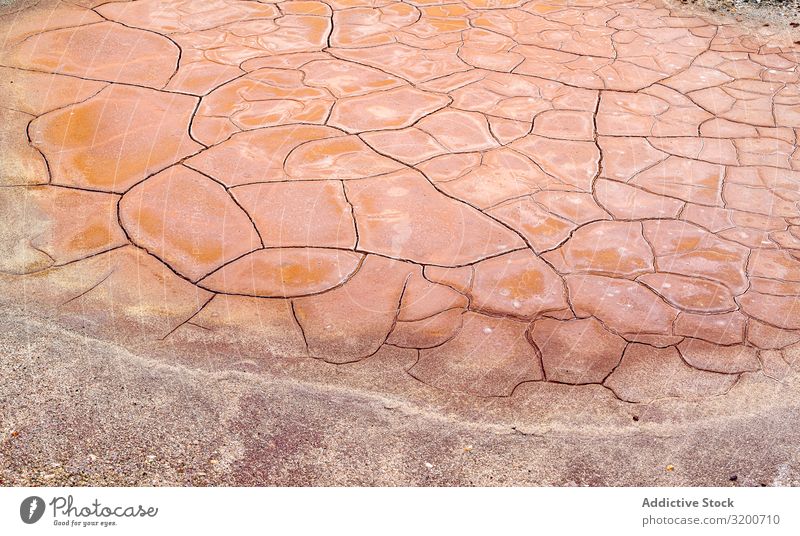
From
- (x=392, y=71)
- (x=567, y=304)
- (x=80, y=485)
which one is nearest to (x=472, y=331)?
(x=567, y=304)

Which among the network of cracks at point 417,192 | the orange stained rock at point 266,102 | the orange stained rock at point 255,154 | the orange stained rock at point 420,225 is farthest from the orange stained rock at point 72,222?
the orange stained rock at point 420,225

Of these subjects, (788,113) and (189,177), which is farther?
(788,113)

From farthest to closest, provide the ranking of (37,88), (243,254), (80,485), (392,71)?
(392,71), (37,88), (243,254), (80,485)

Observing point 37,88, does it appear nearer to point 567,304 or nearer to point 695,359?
point 567,304

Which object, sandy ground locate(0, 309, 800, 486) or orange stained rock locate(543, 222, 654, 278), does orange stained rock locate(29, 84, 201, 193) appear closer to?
sandy ground locate(0, 309, 800, 486)

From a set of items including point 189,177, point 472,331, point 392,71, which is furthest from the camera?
point 392,71
